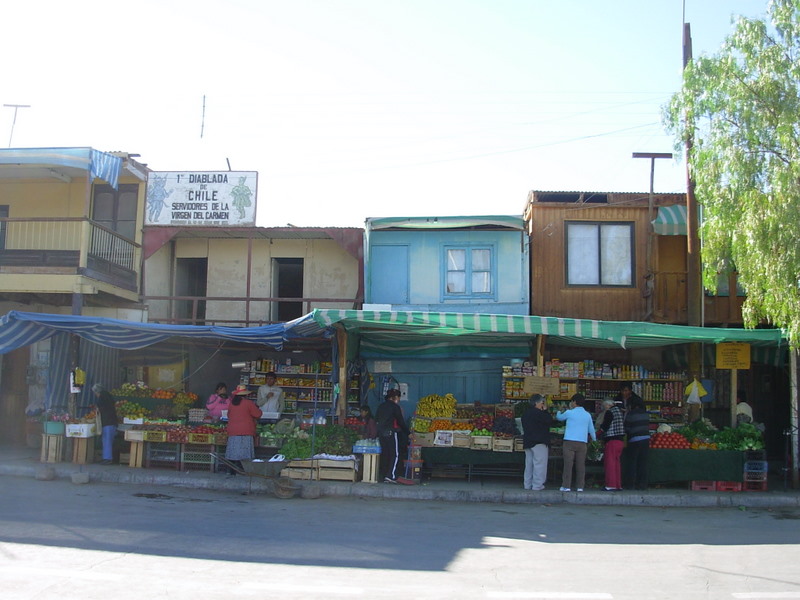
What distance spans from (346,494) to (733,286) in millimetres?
10514

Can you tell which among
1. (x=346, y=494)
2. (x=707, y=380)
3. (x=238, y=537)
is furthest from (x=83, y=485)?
(x=707, y=380)

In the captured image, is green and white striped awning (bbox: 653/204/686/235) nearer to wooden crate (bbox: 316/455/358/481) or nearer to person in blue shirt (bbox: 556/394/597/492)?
person in blue shirt (bbox: 556/394/597/492)

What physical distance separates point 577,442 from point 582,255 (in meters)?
6.28

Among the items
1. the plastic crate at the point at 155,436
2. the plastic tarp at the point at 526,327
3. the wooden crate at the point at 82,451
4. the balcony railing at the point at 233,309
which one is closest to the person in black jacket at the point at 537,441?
the plastic tarp at the point at 526,327

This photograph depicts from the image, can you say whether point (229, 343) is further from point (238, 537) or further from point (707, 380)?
point (707, 380)

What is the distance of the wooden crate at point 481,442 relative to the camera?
1370 cm

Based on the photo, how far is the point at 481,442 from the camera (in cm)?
1371

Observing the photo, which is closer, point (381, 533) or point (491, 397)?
point (381, 533)

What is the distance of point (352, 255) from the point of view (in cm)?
1873

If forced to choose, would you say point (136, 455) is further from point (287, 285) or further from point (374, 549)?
point (374, 549)

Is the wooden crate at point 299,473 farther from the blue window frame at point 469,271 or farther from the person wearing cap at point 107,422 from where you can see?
the blue window frame at point 469,271

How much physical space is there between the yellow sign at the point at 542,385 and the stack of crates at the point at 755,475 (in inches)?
142

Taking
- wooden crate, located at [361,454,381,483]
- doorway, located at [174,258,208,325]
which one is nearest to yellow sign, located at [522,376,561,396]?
wooden crate, located at [361,454,381,483]

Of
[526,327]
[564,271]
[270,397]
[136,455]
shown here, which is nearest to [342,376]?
[270,397]
